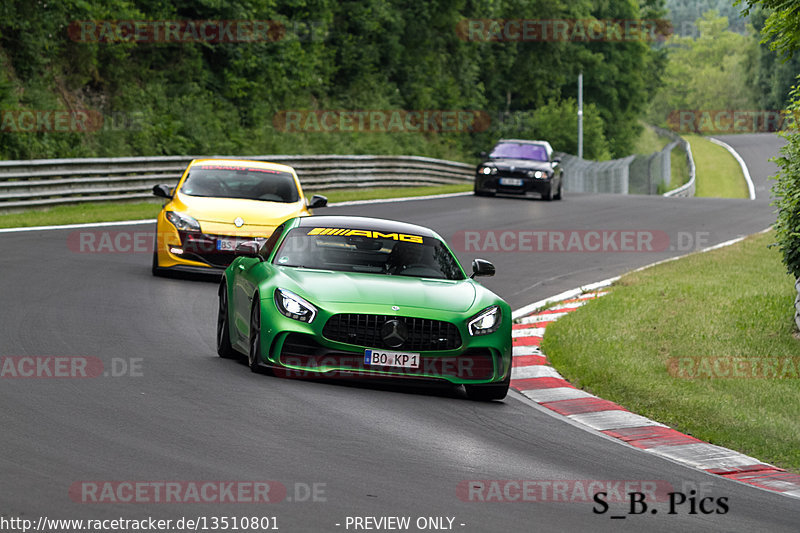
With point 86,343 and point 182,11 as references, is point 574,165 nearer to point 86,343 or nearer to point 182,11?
point 182,11

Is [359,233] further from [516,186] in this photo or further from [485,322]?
[516,186]

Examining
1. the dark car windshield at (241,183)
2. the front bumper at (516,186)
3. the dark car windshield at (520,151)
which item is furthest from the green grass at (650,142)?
the dark car windshield at (241,183)

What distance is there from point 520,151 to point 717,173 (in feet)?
157

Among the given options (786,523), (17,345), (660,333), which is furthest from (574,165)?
(786,523)

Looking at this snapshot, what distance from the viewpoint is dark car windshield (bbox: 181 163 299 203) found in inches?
696

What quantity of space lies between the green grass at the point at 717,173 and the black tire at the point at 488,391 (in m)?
60.5

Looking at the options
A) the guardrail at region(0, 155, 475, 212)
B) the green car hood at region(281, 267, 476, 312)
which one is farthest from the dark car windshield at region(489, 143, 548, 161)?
the green car hood at region(281, 267, 476, 312)

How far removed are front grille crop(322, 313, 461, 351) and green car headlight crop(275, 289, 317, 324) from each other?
163 millimetres

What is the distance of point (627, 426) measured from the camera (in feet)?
31.5

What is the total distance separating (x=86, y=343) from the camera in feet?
37.0

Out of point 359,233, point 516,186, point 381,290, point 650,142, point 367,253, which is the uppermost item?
point 359,233

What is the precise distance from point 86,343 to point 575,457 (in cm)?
502

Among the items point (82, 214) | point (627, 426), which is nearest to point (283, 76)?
point (82, 214)

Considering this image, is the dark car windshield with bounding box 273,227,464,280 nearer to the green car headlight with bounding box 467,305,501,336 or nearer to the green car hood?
the green car hood
